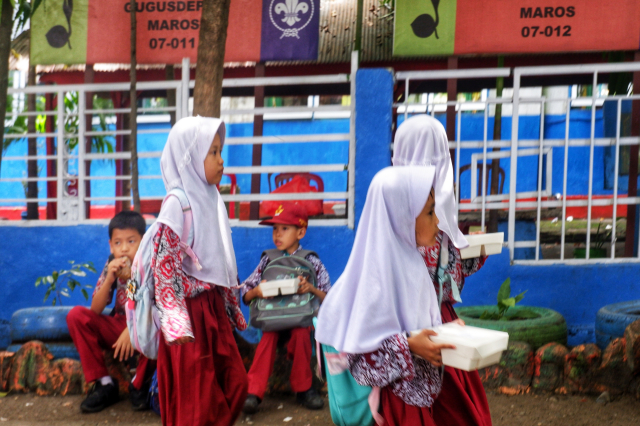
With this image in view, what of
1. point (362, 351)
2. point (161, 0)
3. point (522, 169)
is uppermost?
point (161, 0)

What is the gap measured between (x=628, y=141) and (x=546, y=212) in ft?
11.6

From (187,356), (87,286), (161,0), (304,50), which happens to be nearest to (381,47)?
(304,50)

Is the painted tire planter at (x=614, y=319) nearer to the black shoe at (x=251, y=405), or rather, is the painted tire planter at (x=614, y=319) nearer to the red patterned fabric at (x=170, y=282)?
the black shoe at (x=251, y=405)

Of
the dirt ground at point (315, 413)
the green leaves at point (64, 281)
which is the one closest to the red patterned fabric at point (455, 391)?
the dirt ground at point (315, 413)

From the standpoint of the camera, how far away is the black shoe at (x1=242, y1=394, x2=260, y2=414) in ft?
11.8

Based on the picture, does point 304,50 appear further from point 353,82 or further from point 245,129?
point 245,129

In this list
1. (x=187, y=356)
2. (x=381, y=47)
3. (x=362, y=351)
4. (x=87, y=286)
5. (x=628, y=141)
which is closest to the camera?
(x=362, y=351)

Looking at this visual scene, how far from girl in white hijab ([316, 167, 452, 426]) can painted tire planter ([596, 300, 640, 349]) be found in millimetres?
2154

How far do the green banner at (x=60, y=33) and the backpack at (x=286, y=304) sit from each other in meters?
2.65

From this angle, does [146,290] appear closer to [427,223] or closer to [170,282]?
[170,282]

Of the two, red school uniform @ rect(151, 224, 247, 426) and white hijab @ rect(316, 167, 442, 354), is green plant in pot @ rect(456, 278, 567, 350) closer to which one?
red school uniform @ rect(151, 224, 247, 426)

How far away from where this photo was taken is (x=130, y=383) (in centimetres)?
383

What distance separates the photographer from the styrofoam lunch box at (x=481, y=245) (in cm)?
240

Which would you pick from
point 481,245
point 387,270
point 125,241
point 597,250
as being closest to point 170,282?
point 387,270
